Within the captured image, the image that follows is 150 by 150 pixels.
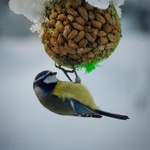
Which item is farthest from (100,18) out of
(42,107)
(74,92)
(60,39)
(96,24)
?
(42,107)

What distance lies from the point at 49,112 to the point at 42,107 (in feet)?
0.35

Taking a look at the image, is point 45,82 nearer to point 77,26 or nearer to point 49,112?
point 77,26

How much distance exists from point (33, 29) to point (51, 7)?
0.36ft

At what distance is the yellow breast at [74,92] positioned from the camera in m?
2.31

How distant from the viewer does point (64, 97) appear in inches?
91.4

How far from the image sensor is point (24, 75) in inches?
190

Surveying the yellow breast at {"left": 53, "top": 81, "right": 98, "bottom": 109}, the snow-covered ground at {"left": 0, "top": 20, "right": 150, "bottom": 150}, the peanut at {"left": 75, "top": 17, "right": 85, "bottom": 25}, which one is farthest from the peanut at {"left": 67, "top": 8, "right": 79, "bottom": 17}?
the snow-covered ground at {"left": 0, "top": 20, "right": 150, "bottom": 150}

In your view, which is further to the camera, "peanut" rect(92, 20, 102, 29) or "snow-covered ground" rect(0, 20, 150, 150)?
"snow-covered ground" rect(0, 20, 150, 150)

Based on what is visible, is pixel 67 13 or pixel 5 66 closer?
pixel 67 13

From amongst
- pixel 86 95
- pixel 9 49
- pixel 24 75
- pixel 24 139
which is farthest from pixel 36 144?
pixel 86 95

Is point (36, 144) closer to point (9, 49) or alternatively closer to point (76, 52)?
point (9, 49)

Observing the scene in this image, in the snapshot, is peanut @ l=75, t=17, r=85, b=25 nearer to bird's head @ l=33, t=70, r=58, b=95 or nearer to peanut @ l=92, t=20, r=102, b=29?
peanut @ l=92, t=20, r=102, b=29

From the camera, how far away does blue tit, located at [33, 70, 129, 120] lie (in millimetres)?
2291

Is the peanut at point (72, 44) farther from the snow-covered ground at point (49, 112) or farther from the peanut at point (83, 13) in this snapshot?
the snow-covered ground at point (49, 112)
